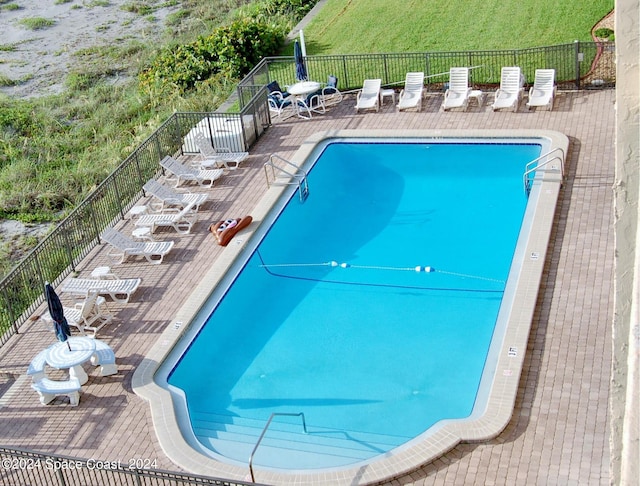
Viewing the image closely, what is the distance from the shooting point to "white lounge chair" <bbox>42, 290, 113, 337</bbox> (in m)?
17.0

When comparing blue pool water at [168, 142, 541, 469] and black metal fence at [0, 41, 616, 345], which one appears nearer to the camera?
blue pool water at [168, 142, 541, 469]

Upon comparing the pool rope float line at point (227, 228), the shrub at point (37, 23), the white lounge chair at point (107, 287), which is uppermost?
the white lounge chair at point (107, 287)

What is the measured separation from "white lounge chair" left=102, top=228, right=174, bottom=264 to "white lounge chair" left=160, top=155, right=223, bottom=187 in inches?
126

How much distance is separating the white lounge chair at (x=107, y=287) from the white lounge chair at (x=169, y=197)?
3.25 meters

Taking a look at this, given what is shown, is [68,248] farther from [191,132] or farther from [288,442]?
[288,442]

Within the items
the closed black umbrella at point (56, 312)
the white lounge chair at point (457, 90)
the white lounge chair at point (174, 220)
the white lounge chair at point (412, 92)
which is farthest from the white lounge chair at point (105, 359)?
the white lounge chair at point (457, 90)

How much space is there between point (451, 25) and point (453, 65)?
13.2ft

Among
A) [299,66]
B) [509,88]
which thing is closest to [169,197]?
[299,66]

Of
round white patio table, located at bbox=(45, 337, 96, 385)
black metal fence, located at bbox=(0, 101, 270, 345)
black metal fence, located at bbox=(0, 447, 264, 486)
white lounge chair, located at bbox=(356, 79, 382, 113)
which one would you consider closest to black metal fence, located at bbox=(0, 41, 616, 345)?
black metal fence, located at bbox=(0, 101, 270, 345)

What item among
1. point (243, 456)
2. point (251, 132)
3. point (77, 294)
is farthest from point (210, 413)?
point (251, 132)

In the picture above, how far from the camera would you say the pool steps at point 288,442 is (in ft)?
46.0

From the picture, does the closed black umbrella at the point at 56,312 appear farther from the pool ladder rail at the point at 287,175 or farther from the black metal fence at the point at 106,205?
the pool ladder rail at the point at 287,175

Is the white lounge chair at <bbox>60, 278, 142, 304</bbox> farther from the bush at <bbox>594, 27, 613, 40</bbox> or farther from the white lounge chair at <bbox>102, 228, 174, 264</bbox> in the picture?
the bush at <bbox>594, 27, 613, 40</bbox>

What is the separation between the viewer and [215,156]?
23469mm
